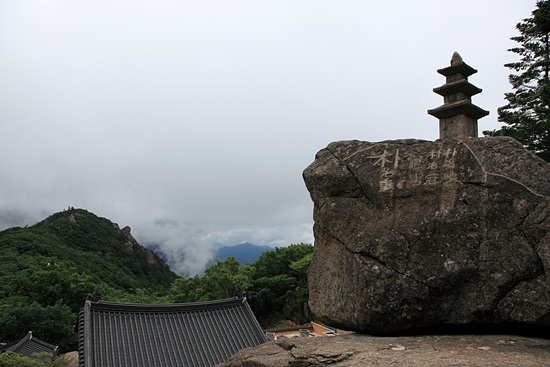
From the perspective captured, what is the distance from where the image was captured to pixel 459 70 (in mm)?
9320

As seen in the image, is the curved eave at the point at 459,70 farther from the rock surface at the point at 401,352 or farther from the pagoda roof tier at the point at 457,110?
the rock surface at the point at 401,352

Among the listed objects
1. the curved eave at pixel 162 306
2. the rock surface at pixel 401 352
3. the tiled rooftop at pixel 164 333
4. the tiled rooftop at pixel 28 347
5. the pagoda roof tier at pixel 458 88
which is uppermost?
the pagoda roof tier at pixel 458 88

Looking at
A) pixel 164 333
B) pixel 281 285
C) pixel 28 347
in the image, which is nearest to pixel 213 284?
pixel 281 285

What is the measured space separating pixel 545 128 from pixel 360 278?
965 cm

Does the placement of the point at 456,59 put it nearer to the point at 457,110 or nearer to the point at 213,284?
the point at 457,110

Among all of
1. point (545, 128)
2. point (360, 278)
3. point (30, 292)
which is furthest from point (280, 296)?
point (360, 278)

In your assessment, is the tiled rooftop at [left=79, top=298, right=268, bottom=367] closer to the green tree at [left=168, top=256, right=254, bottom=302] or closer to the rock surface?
the rock surface

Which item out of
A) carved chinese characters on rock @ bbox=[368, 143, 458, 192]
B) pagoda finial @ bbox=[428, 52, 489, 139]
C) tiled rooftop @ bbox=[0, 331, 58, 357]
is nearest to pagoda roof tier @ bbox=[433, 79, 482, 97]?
pagoda finial @ bbox=[428, 52, 489, 139]

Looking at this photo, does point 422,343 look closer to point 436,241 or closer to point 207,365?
point 436,241

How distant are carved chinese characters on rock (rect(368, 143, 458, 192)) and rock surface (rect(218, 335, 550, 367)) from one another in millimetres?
1906

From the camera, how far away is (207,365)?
12516 mm

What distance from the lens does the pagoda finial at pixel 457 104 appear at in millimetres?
9250

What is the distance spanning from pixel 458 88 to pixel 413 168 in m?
4.10

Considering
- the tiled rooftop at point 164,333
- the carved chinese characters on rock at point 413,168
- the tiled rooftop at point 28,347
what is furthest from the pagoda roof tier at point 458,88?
the tiled rooftop at point 28,347
